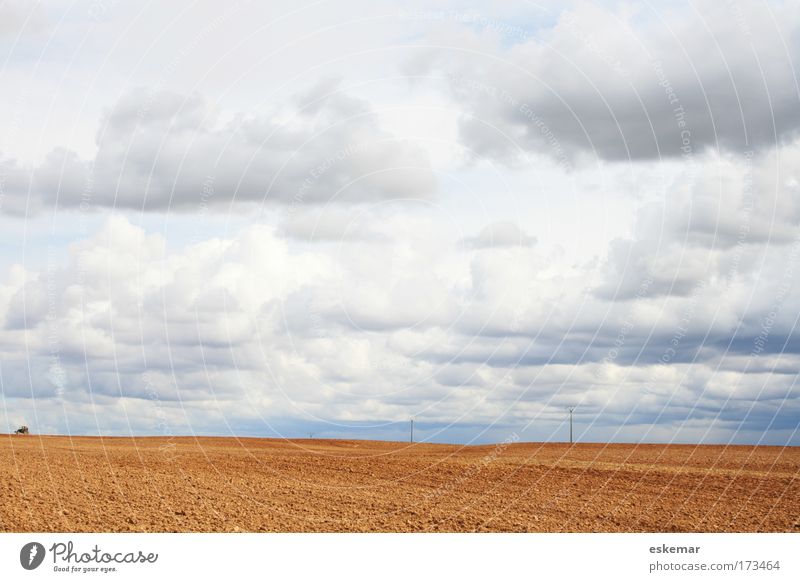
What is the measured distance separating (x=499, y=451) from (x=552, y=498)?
23.8 meters

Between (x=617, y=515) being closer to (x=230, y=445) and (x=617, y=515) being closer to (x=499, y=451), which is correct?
(x=499, y=451)

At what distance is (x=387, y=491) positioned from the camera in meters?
40.5

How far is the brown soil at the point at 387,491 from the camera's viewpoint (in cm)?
3189

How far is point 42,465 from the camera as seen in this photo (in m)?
45.8

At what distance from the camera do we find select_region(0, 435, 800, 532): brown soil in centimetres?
3189

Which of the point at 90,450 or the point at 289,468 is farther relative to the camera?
the point at 90,450
